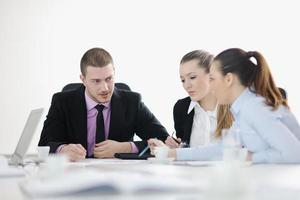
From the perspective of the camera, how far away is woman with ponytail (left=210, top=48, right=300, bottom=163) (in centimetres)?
226

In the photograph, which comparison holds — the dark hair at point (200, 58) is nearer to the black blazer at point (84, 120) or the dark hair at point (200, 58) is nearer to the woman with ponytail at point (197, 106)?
the woman with ponytail at point (197, 106)

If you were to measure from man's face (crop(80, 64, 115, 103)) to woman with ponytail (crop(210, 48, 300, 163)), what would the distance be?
85cm

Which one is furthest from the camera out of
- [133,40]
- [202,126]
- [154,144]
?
[133,40]

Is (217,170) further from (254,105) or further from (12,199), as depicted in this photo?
(254,105)

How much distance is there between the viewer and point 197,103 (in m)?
3.35

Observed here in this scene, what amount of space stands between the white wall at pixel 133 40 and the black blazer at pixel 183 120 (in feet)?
5.20

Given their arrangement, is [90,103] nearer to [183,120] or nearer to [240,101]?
[183,120]

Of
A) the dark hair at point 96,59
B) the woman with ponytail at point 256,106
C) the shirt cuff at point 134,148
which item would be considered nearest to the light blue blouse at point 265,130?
the woman with ponytail at point 256,106

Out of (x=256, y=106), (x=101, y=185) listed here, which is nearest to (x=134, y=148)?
(x=256, y=106)

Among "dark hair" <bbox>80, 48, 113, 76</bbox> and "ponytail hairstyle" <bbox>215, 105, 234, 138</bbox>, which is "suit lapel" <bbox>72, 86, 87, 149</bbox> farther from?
"ponytail hairstyle" <bbox>215, 105, 234, 138</bbox>

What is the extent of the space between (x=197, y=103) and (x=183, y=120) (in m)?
0.15

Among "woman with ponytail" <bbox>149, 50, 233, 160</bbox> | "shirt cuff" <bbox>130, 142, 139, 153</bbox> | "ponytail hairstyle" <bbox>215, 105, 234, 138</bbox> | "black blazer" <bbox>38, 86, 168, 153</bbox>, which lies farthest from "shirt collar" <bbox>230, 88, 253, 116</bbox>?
"black blazer" <bbox>38, 86, 168, 153</bbox>

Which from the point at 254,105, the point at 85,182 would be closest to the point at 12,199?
the point at 85,182

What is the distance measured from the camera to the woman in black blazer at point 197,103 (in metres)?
3.28
